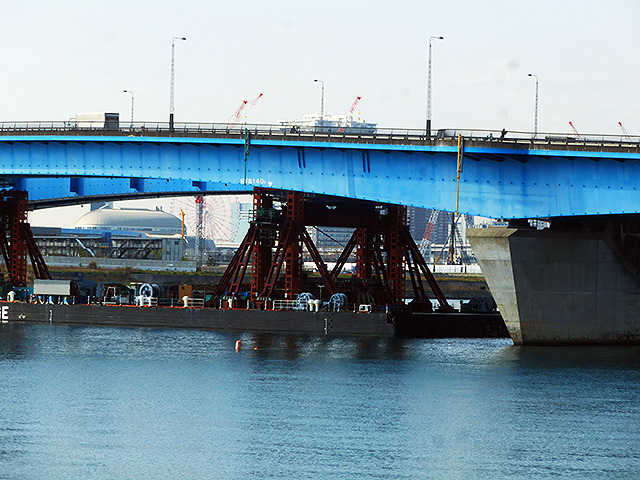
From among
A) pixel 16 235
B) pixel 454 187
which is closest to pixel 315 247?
pixel 454 187

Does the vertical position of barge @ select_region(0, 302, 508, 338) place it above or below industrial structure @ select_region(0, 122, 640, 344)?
below

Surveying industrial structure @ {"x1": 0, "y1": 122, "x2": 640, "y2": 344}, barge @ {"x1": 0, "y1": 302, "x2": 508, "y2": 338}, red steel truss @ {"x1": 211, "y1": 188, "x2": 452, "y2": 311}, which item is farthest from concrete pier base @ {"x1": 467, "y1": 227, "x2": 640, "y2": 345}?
red steel truss @ {"x1": 211, "y1": 188, "x2": 452, "y2": 311}

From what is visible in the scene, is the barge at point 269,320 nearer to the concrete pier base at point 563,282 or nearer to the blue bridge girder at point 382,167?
the concrete pier base at point 563,282

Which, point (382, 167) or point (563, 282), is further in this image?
point (382, 167)

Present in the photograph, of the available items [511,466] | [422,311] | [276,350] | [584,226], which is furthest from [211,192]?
[511,466]

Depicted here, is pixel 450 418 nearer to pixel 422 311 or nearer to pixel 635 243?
pixel 635 243

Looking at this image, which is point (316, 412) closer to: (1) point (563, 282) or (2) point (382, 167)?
(2) point (382, 167)

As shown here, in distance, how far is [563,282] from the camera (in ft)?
281

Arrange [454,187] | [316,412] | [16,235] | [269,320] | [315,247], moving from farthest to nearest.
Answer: [16,235] < [315,247] < [269,320] < [454,187] < [316,412]

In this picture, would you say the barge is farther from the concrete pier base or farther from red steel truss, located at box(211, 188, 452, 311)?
the concrete pier base

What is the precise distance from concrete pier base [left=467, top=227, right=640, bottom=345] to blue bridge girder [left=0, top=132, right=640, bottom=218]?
Result: 3681 millimetres

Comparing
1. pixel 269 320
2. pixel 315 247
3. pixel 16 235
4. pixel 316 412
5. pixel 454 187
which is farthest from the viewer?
pixel 16 235

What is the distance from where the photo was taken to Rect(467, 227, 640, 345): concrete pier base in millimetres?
83312

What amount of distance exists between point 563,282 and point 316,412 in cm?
3423
